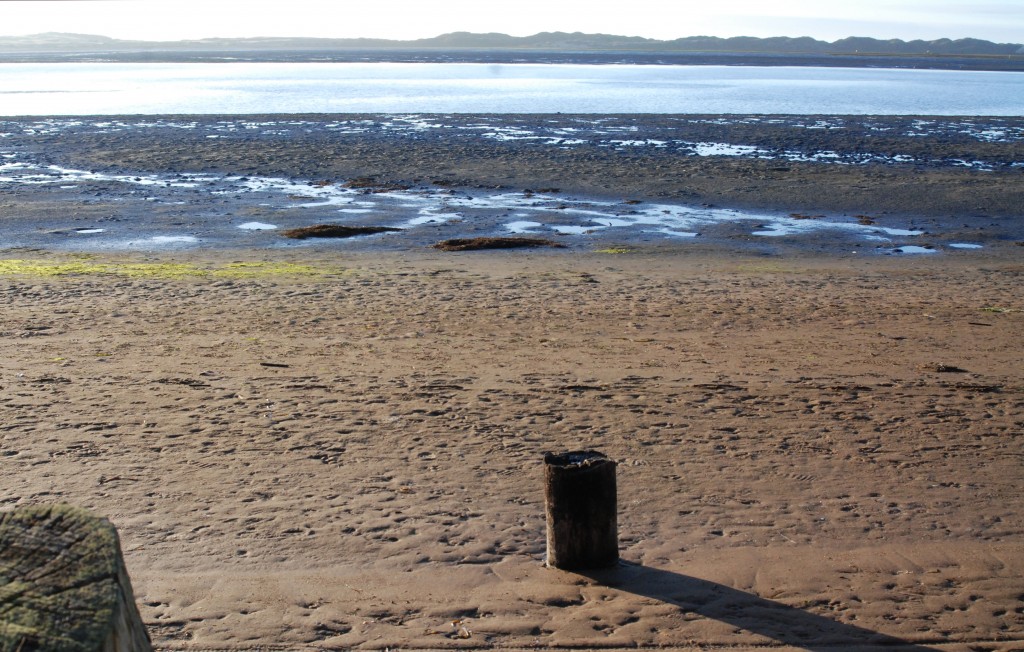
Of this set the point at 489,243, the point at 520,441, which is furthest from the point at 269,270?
the point at 520,441

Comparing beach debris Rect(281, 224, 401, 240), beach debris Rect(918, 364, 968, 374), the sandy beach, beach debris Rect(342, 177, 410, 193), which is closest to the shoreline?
beach debris Rect(342, 177, 410, 193)

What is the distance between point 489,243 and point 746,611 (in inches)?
454

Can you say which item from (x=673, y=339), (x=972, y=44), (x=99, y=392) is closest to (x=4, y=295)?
(x=99, y=392)

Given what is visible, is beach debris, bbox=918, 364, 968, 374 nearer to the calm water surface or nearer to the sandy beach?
the sandy beach

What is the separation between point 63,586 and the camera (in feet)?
7.62

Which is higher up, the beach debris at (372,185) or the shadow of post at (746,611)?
the beach debris at (372,185)

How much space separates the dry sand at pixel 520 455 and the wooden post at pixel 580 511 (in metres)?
0.13

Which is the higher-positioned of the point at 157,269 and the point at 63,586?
the point at 63,586

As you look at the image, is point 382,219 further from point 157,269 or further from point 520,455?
point 520,455

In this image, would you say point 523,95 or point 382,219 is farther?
point 523,95

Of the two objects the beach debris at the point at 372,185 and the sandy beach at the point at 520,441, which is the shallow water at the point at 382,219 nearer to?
the beach debris at the point at 372,185

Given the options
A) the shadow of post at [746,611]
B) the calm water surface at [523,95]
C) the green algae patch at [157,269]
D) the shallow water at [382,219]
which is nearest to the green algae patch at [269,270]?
the green algae patch at [157,269]

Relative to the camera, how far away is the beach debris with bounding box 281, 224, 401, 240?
16891 millimetres

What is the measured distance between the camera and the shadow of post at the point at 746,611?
4.42 metres
